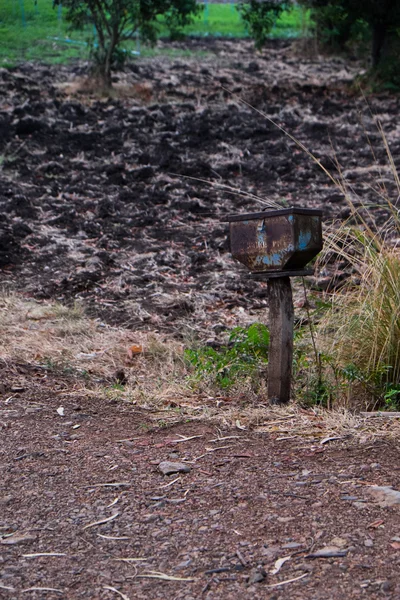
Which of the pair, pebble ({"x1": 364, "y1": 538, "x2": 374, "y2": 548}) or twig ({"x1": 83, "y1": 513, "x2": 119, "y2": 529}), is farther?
twig ({"x1": 83, "y1": 513, "x2": 119, "y2": 529})

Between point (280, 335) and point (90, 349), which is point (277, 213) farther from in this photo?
point (90, 349)

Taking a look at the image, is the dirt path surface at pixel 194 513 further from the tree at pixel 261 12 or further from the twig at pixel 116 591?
the tree at pixel 261 12

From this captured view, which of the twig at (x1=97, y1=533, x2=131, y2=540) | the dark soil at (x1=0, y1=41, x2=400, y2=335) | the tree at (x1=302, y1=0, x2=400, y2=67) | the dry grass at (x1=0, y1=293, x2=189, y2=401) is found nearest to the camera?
the twig at (x1=97, y1=533, x2=131, y2=540)

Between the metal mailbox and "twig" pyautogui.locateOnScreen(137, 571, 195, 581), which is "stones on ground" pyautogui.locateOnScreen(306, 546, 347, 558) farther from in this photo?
the metal mailbox

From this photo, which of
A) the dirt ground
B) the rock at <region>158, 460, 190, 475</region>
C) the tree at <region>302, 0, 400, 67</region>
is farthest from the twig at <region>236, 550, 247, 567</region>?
the tree at <region>302, 0, 400, 67</region>

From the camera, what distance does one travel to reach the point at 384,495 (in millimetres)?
2223

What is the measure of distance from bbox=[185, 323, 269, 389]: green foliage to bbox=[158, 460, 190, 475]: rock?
3.11 feet

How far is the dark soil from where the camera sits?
5.58m

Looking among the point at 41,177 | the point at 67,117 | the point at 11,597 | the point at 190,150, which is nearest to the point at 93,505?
the point at 11,597

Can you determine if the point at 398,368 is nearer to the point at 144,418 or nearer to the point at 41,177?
the point at 144,418

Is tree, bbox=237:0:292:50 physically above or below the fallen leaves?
above

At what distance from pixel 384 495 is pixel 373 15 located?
11684mm

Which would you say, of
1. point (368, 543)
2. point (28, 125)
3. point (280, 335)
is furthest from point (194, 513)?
point (28, 125)

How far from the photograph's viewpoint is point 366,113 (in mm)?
11055
